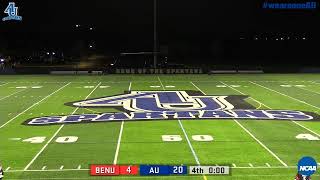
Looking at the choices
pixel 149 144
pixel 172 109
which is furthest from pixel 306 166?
pixel 172 109

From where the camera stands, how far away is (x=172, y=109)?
25172mm

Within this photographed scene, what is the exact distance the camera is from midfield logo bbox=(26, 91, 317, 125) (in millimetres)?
22377

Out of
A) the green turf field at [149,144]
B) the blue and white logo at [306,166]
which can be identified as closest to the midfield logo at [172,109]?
the green turf field at [149,144]

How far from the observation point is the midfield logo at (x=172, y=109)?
73.4 ft

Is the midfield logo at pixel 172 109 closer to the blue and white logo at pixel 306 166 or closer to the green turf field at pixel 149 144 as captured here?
the green turf field at pixel 149 144

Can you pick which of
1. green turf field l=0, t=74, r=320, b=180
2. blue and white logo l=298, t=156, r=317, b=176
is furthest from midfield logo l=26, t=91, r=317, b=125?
blue and white logo l=298, t=156, r=317, b=176

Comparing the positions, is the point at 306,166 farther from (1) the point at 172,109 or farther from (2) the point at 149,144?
(1) the point at 172,109

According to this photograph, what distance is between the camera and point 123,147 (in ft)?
53.0

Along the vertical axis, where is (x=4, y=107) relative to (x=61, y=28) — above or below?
below

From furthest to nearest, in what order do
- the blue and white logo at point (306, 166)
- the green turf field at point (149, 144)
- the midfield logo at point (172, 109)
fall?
the midfield logo at point (172, 109), the green turf field at point (149, 144), the blue and white logo at point (306, 166)

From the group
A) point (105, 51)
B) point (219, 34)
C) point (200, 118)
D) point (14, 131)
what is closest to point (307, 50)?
point (219, 34)

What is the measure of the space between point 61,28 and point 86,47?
6.16m

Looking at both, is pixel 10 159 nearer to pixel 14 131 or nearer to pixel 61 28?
pixel 14 131

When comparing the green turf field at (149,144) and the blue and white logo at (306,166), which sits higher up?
the blue and white logo at (306,166)
